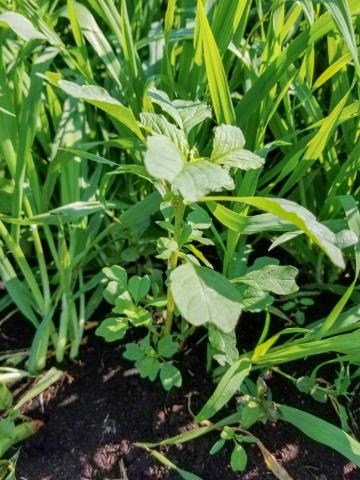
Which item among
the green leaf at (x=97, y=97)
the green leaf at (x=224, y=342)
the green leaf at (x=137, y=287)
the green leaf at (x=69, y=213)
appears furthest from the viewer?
the green leaf at (x=69, y=213)

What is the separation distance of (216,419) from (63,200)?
51 centimetres

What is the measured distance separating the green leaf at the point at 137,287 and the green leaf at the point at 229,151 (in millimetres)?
281

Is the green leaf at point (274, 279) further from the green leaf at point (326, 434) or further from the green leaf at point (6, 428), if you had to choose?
the green leaf at point (6, 428)

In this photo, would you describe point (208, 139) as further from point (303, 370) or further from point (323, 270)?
point (303, 370)

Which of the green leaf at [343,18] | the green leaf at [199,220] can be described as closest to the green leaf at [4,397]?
the green leaf at [199,220]

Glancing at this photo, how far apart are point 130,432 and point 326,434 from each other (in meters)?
0.35

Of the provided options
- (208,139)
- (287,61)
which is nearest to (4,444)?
(208,139)

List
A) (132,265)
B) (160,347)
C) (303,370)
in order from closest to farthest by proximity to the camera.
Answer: (160,347)
(303,370)
(132,265)

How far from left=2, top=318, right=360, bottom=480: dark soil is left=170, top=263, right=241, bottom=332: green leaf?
1.45ft

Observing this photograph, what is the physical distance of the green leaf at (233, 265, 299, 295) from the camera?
2.52ft

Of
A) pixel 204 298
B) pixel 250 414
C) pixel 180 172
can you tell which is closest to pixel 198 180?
pixel 180 172

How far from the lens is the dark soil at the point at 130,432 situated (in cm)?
92

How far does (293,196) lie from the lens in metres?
Answer: 1.13

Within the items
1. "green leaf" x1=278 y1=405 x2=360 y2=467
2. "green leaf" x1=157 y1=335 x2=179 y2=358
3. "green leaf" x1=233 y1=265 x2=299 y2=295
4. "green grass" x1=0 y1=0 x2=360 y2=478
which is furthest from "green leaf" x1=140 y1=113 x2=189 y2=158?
"green leaf" x1=278 y1=405 x2=360 y2=467
